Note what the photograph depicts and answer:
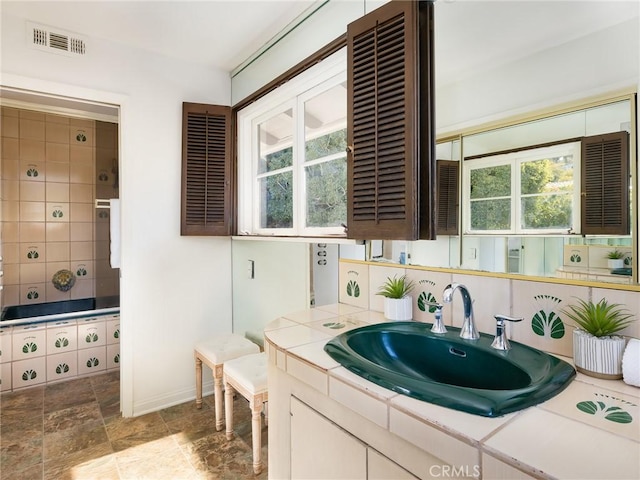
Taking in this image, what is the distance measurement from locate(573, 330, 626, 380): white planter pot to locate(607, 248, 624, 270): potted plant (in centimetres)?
20

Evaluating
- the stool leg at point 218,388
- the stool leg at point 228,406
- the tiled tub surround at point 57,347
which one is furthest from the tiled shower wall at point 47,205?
the stool leg at point 228,406

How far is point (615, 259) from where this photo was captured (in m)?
1.00

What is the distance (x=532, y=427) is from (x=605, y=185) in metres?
0.73

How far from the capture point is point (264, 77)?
238cm

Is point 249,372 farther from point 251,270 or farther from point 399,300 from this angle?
point 399,300

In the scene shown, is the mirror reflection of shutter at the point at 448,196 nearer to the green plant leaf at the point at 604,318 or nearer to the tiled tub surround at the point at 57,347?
the green plant leaf at the point at 604,318

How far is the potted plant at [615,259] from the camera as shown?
989mm

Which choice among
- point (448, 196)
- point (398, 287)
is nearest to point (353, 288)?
point (398, 287)

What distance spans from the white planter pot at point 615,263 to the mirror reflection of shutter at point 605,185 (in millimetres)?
76

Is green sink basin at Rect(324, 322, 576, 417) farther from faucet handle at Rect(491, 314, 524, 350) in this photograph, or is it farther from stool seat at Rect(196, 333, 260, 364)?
stool seat at Rect(196, 333, 260, 364)

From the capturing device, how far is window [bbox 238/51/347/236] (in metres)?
1.88

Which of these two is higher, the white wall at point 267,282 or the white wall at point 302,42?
the white wall at point 302,42

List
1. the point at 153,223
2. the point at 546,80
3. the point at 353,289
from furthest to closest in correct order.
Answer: the point at 153,223 < the point at 353,289 < the point at 546,80

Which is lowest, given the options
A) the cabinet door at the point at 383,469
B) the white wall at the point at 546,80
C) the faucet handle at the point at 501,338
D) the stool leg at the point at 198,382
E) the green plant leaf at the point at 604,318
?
the stool leg at the point at 198,382
